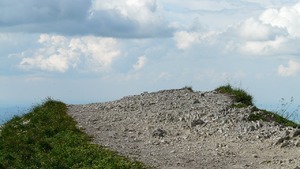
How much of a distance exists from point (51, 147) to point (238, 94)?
14.8 meters

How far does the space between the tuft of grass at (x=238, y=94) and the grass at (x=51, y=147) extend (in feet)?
31.6

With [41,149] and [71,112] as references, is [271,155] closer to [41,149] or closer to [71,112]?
[41,149]

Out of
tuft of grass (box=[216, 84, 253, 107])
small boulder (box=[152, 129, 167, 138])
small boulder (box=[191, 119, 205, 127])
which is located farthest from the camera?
tuft of grass (box=[216, 84, 253, 107])

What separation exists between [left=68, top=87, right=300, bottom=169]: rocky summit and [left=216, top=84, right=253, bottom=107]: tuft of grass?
984mm

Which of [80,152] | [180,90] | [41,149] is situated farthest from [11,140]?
[180,90]

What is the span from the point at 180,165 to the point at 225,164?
4.63ft

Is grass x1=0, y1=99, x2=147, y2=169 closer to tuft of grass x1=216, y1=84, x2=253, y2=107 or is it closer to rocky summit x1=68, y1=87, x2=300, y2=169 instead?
rocky summit x1=68, y1=87, x2=300, y2=169

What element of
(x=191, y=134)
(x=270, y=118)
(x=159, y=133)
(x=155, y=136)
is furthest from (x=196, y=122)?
(x=270, y=118)

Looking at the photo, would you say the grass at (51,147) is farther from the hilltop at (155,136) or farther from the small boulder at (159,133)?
the small boulder at (159,133)

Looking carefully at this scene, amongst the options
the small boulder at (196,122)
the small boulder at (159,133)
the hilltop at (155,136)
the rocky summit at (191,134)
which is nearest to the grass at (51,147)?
the hilltop at (155,136)

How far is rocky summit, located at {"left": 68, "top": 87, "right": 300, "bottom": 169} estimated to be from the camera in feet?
58.7

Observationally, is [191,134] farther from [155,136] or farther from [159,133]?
[155,136]

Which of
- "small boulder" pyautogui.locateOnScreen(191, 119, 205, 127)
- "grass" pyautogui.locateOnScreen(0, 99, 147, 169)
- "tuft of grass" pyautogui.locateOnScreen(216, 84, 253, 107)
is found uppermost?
"tuft of grass" pyautogui.locateOnScreen(216, 84, 253, 107)

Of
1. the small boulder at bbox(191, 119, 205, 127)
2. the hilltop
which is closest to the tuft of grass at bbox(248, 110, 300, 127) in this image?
the hilltop
